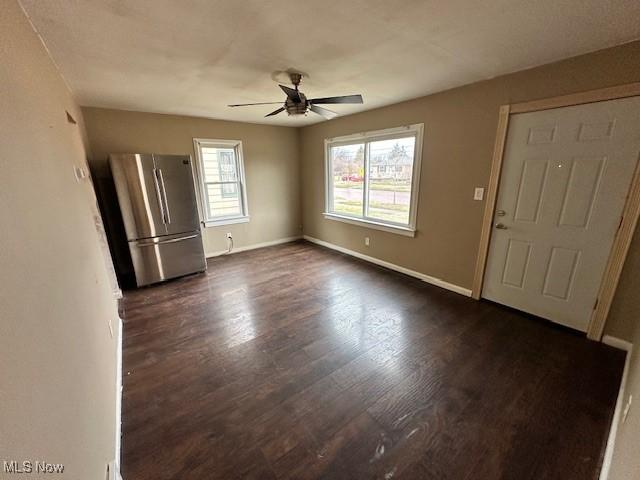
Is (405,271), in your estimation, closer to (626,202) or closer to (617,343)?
(617,343)

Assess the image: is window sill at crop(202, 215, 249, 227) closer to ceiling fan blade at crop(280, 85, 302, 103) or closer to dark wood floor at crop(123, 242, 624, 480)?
dark wood floor at crop(123, 242, 624, 480)

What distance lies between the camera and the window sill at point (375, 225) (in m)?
3.59

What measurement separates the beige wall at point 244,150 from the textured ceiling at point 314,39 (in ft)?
2.88

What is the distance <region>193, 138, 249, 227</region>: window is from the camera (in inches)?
170

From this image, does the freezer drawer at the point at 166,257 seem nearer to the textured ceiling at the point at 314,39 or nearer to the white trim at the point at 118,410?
the white trim at the point at 118,410

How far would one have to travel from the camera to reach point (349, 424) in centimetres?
155

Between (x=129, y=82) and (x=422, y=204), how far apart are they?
3504mm

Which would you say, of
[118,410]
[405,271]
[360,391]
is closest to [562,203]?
[405,271]

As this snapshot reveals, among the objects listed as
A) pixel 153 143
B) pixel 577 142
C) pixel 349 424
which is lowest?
pixel 349 424

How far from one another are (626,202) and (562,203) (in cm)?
37

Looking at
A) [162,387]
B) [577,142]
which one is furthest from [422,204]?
[162,387]

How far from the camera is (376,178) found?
4.02 metres

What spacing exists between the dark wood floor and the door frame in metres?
0.35

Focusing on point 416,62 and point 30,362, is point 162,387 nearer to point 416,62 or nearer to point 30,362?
point 30,362
